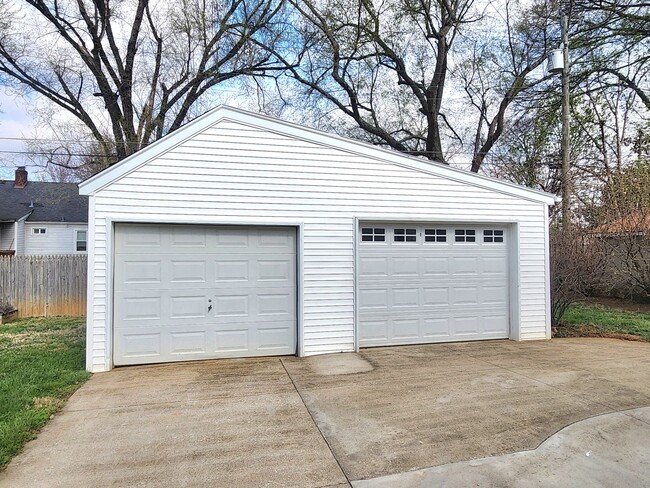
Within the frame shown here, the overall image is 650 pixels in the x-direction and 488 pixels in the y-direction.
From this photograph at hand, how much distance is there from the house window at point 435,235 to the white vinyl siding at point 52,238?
62.6ft

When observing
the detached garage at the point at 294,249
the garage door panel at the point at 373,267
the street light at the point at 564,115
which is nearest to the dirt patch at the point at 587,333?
the detached garage at the point at 294,249

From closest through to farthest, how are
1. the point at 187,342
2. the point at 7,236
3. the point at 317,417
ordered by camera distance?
the point at 317,417
the point at 187,342
the point at 7,236

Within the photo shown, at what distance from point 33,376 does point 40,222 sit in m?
17.9

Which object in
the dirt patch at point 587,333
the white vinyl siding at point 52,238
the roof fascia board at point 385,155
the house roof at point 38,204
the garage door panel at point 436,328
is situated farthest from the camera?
the white vinyl siding at point 52,238

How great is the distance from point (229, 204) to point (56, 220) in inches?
713

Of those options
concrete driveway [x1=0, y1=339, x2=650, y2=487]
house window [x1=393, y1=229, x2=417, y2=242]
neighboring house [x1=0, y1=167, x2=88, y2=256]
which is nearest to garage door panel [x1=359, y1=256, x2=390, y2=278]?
house window [x1=393, y1=229, x2=417, y2=242]

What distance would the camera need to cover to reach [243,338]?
261 inches

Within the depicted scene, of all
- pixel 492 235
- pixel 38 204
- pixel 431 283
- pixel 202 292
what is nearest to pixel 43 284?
pixel 202 292

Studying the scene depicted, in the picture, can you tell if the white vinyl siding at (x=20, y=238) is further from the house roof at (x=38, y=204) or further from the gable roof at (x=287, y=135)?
the gable roof at (x=287, y=135)

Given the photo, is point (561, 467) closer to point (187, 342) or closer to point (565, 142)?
point (187, 342)

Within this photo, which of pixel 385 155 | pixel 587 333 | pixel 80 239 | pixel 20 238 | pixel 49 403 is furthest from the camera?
pixel 80 239

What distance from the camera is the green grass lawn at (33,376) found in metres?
3.86

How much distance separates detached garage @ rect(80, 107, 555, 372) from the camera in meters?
6.24

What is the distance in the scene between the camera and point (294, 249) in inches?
272
